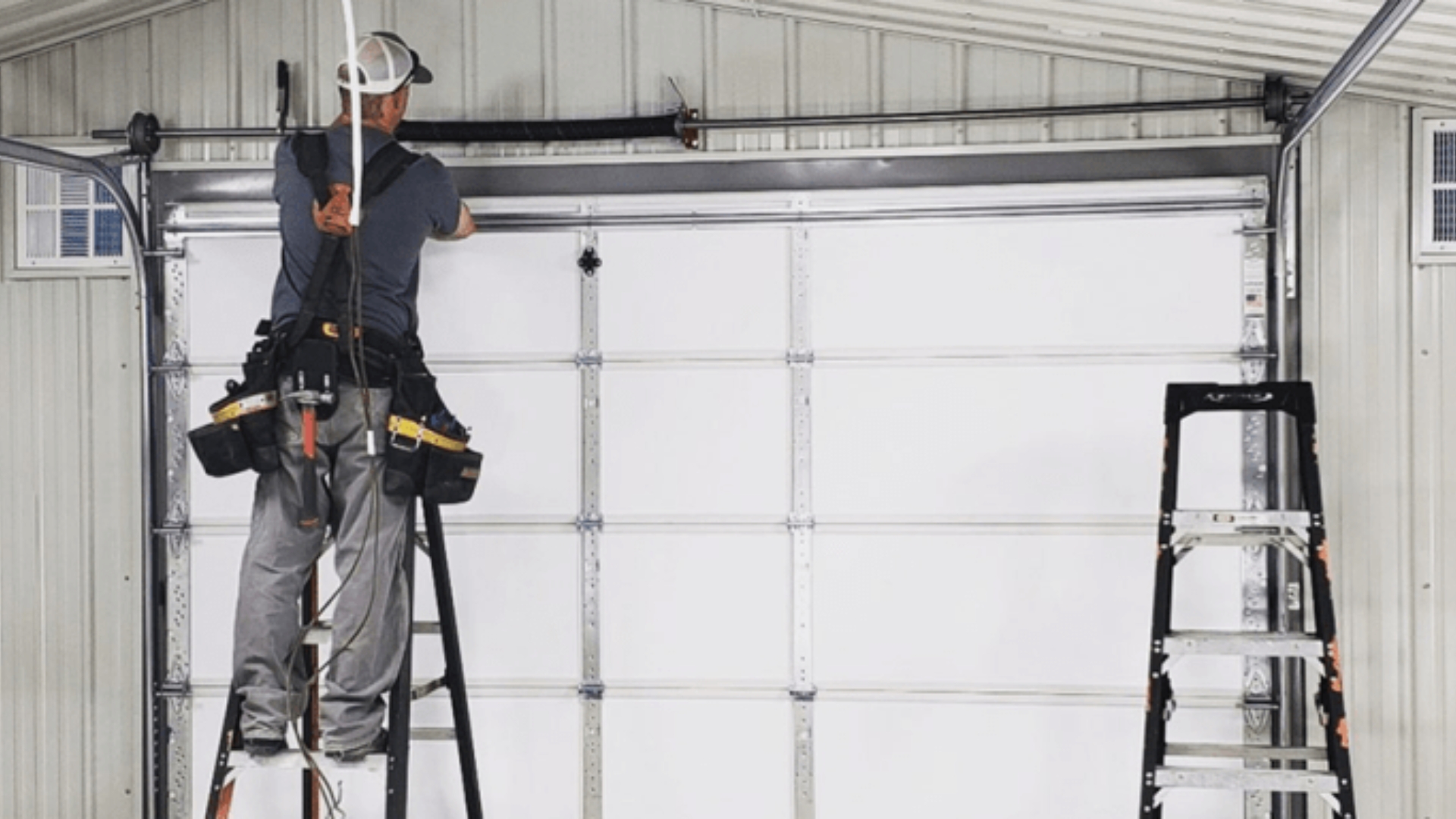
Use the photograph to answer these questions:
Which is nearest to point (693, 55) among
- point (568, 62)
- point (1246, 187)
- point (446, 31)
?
point (568, 62)

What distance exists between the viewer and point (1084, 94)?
4.84 m

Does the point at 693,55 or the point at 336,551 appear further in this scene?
the point at 693,55

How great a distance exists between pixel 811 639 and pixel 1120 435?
1.31m

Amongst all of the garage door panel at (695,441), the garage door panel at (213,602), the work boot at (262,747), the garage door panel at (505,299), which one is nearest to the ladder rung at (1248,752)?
the garage door panel at (695,441)

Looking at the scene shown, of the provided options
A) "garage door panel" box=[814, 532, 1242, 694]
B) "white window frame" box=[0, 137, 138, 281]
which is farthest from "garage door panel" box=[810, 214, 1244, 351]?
"white window frame" box=[0, 137, 138, 281]

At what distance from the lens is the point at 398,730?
3.76m

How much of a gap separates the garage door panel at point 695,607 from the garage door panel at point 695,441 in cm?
12

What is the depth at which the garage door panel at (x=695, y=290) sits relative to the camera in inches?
194

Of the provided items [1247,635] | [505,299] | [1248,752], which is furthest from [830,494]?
[1248,752]

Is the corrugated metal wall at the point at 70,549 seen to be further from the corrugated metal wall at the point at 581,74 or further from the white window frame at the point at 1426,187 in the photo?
the white window frame at the point at 1426,187

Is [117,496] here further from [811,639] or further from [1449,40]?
[1449,40]

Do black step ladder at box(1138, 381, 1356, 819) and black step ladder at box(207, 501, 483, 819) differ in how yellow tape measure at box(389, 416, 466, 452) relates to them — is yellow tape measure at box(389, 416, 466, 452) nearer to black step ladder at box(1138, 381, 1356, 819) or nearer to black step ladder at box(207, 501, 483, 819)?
black step ladder at box(207, 501, 483, 819)

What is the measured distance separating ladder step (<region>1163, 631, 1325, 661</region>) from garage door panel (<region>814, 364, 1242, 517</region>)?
31.9 inches

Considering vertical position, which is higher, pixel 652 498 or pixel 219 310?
pixel 219 310
